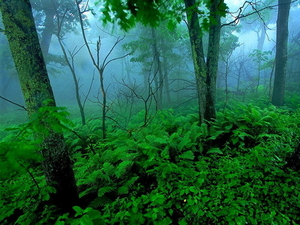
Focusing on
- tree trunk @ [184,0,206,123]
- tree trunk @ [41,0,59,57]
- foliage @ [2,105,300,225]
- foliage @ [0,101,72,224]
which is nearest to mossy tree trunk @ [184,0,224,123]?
tree trunk @ [184,0,206,123]

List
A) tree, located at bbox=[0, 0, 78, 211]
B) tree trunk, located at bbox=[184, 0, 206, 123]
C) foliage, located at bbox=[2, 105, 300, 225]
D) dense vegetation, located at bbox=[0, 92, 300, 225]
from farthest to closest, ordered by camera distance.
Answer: tree trunk, located at bbox=[184, 0, 206, 123] → tree, located at bbox=[0, 0, 78, 211] → foliage, located at bbox=[2, 105, 300, 225] → dense vegetation, located at bbox=[0, 92, 300, 225]

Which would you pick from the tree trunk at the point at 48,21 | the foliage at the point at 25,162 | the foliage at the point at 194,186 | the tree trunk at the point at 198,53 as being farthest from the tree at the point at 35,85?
the tree trunk at the point at 48,21

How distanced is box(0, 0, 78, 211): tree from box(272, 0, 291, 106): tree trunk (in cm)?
955

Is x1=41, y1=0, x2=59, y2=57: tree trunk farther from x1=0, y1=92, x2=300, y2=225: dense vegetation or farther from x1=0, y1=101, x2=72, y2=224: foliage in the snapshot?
x1=0, y1=92, x2=300, y2=225: dense vegetation

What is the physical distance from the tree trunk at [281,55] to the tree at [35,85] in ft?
31.3

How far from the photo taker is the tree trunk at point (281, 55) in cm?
752

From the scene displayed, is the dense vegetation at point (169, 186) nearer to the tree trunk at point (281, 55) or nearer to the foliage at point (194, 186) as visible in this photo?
the foliage at point (194, 186)

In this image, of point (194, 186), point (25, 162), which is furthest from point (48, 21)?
point (194, 186)

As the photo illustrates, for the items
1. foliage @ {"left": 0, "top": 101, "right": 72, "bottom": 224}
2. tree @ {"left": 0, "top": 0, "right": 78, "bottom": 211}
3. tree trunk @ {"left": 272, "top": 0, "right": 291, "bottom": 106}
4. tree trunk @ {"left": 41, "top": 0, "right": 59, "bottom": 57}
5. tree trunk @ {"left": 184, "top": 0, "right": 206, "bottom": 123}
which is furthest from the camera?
tree trunk @ {"left": 41, "top": 0, "right": 59, "bottom": 57}

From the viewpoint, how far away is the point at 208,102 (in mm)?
4785

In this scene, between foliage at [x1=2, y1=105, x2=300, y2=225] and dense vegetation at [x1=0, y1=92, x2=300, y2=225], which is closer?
dense vegetation at [x1=0, y1=92, x2=300, y2=225]

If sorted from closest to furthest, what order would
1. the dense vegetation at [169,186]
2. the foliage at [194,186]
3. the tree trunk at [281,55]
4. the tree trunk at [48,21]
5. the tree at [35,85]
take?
the dense vegetation at [169,186]
the foliage at [194,186]
the tree at [35,85]
the tree trunk at [281,55]
the tree trunk at [48,21]

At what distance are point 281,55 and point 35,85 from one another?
32.7 ft

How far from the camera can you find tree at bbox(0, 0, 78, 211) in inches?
99.1
